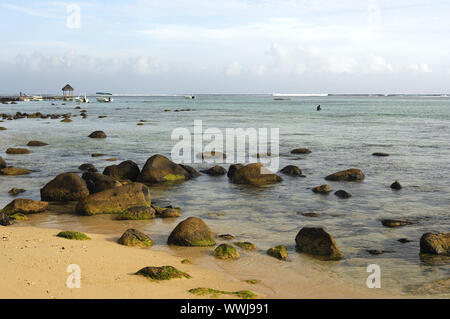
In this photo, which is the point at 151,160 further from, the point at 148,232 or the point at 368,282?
the point at 368,282

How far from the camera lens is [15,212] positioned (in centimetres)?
1382

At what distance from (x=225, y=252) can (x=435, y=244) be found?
194 inches

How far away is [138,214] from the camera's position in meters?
13.7

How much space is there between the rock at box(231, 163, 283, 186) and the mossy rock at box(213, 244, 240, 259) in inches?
350

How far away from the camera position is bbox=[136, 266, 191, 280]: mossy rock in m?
8.65

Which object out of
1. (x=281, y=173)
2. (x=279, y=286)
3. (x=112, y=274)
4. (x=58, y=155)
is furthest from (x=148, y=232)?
(x=58, y=155)

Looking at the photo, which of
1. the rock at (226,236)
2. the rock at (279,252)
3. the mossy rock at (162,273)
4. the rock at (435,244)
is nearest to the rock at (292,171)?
the rock at (226,236)

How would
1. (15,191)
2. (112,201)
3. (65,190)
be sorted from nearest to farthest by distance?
Answer: (112,201)
(65,190)
(15,191)

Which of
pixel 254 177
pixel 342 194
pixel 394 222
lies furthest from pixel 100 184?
pixel 394 222

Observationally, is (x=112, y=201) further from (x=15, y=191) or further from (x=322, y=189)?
(x=322, y=189)

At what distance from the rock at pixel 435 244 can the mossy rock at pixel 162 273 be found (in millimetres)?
5795

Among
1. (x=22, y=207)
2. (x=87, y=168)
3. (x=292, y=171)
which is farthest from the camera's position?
(x=87, y=168)

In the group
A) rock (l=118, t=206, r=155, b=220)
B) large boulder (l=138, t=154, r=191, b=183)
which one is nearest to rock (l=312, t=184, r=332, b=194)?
large boulder (l=138, t=154, r=191, b=183)

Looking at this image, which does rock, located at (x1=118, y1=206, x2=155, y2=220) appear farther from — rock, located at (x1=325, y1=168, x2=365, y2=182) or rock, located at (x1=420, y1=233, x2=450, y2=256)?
rock, located at (x1=325, y1=168, x2=365, y2=182)
